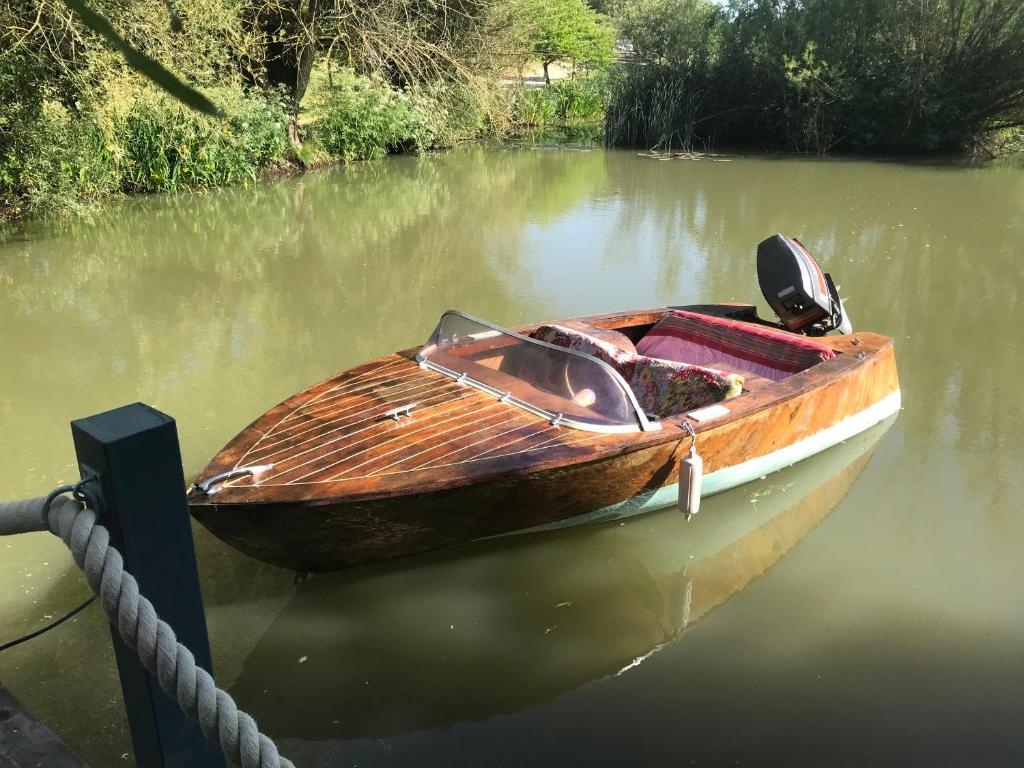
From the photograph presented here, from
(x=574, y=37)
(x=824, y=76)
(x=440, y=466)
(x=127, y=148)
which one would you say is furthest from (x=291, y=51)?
(x=574, y=37)

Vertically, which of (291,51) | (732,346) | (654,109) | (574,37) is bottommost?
(732,346)

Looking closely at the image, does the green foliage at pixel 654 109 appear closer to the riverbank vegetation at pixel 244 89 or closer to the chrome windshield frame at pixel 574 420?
the riverbank vegetation at pixel 244 89

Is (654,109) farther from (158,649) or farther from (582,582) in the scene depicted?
(158,649)

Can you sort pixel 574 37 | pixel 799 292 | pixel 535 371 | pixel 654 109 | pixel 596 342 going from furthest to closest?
1. pixel 574 37
2. pixel 654 109
3. pixel 799 292
4. pixel 596 342
5. pixel 535 371

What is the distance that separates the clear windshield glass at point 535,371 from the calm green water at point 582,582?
0.68 metres

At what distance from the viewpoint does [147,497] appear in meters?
1.49

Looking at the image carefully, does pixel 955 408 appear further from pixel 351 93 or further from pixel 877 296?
pixel 351 93

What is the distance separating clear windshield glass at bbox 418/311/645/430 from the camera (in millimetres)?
4051

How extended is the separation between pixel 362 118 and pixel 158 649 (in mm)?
18064

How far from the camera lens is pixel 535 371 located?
440cm

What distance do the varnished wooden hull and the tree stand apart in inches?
1053

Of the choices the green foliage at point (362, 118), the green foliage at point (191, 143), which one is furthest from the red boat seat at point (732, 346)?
the green foliage at point (362, 118)

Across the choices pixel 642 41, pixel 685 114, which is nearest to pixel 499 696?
pixel 685 114

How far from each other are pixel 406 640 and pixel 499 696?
50cm
